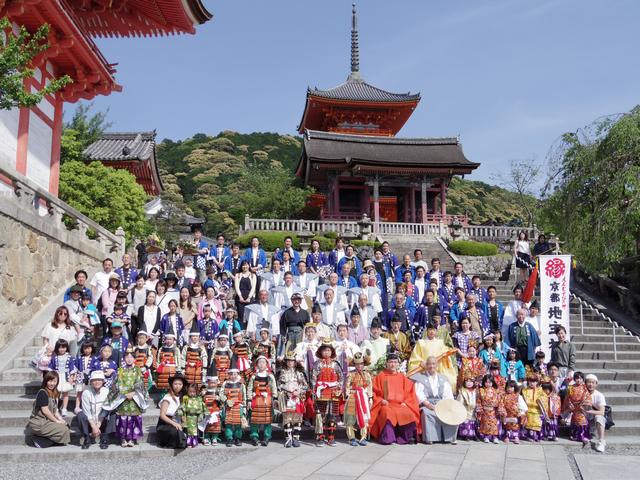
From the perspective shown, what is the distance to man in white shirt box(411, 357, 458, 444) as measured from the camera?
6.96 metres

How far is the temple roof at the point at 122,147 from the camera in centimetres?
2469

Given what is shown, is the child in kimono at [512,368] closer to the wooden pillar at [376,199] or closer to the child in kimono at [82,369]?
the child in kimono at [82,369]

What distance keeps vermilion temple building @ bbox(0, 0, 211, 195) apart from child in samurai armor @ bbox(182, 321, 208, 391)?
4.50 m

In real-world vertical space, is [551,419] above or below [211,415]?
below

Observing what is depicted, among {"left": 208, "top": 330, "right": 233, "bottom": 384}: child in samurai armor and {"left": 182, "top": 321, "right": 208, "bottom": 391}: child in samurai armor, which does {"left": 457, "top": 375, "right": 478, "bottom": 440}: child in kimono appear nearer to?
{"left": 208, "top": 330, "right": 233, "bottom": 384}: child in samurai armor

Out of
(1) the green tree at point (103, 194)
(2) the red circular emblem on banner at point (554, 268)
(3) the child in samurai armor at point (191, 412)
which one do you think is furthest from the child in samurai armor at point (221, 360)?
(1) the green tree at point (103, 194)

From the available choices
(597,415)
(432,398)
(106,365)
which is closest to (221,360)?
(106,365)

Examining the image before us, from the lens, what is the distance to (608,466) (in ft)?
19.8

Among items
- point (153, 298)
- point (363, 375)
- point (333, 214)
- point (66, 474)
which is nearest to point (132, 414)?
point (66, 474)

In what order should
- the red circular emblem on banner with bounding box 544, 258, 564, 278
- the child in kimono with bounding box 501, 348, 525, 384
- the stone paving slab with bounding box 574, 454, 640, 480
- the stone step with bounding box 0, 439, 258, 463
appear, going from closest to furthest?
1. the stone paving slab with bounding box 574, 454, 640, 480
2. the stone step with bounding box 0, 439, 258, 463
3. the child in kimono with bounding box 501, 348, 525, 384
4. the red circular emblem on banner with bounding box 544, 258, 564, 278

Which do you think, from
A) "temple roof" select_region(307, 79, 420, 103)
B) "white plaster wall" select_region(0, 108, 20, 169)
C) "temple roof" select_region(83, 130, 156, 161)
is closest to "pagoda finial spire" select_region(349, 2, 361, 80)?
"temple roof" select_region(307, 79, 420, 103)

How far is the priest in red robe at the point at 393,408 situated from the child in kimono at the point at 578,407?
217cm

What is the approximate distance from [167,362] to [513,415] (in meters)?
4.56

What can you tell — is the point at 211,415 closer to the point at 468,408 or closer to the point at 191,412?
the point at 191,412
